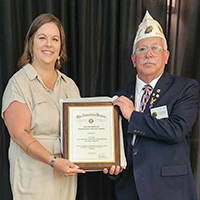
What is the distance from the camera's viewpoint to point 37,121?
1325 millimetres

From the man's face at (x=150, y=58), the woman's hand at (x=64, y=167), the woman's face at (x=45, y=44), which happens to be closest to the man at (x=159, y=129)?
the man's face at (x=150, y=58)

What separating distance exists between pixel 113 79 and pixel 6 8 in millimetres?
772

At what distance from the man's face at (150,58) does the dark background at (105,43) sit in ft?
1.26

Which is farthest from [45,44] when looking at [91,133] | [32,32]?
[91,133]

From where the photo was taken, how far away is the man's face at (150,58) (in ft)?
4.70

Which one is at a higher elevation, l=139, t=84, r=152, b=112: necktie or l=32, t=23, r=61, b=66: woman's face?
l=32, t=23, r=61, b=66: woman's face

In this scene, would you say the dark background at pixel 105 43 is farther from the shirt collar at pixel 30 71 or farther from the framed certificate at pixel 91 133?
the framed certificate at pixel 91 133

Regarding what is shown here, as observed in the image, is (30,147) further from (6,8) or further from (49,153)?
(6,8)

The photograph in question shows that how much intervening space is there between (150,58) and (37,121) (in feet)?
2.07

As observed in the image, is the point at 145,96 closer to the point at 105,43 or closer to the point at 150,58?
the point at 150,58

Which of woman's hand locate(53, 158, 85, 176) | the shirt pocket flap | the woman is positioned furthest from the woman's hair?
the shirt pocket flap

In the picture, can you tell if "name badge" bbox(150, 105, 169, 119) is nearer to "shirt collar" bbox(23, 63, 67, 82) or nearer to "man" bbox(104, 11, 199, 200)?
"man" bbox(104, 11, 199, 200)

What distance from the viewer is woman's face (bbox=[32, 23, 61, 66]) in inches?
54.6

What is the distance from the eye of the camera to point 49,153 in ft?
4.27
